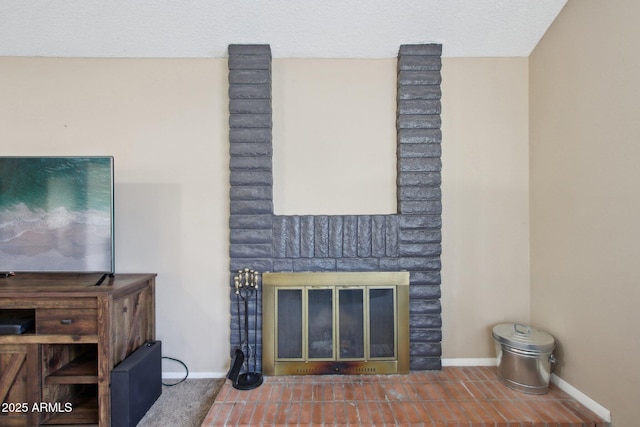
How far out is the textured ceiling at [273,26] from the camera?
1.88m

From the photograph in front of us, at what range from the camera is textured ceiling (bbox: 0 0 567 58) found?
1.88m

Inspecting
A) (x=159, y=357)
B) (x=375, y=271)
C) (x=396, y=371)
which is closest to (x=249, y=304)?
(x=159, y=357)

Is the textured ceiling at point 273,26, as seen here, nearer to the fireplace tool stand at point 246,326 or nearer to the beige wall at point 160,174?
the beige wall at point 160,174

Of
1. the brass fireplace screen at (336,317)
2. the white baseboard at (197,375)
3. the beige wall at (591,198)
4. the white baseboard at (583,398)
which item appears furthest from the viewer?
the white baseboard at (197,375)

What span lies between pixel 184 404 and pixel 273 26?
250cm

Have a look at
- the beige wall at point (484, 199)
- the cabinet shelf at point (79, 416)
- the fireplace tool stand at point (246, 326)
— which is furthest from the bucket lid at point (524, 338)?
the cabinet shelf at point (79, 416)

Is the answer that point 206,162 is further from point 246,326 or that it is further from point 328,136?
point 246,326

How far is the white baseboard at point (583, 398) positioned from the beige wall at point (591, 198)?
0.03 m

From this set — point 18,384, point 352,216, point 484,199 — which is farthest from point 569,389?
point 18,384

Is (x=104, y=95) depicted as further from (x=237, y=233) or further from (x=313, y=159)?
(x=313, y=159)

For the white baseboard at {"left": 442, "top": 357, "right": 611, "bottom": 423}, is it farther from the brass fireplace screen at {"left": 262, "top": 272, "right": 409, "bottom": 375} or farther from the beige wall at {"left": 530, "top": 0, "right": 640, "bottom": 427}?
the brass fireplace screen at {"left": 262, "top": 272, "right": 409, "bottom": 375}

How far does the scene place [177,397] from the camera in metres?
1.95

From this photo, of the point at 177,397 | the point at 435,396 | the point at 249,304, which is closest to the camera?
the point at 435,396

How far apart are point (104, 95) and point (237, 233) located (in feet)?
4.61
